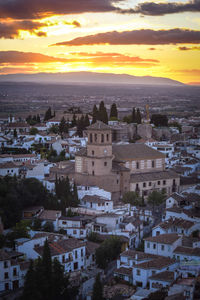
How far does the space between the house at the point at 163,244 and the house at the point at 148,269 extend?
107 centimetres

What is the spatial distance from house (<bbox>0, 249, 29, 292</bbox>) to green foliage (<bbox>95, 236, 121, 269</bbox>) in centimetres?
338

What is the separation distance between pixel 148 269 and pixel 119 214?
7731 mm

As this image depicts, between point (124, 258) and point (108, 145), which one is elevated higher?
point (108, 145)

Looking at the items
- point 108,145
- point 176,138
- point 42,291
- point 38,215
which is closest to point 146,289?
point 42,291

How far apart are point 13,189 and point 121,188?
780 centimetres

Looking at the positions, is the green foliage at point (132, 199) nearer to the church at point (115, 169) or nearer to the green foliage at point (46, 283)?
the church at point (115, 169)

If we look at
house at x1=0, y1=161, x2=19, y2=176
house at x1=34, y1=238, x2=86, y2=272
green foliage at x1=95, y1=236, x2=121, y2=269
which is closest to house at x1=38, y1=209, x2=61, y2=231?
house at x1=34, y1=238, x2=86, y2=272

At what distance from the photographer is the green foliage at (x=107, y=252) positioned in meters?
25.4

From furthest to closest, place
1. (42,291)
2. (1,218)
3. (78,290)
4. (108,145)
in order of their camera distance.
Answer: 1. (108,145)
2. (1,218)
3. (78,290)
4. (42,291)

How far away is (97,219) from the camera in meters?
29.8

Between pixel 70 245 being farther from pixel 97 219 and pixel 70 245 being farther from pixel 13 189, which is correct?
pixel 13 189

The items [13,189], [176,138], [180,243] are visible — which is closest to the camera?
[180,243]

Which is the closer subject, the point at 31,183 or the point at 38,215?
the point at 38,215

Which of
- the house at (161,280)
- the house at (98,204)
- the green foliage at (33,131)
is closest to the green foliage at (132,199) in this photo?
the house at (98,204)
